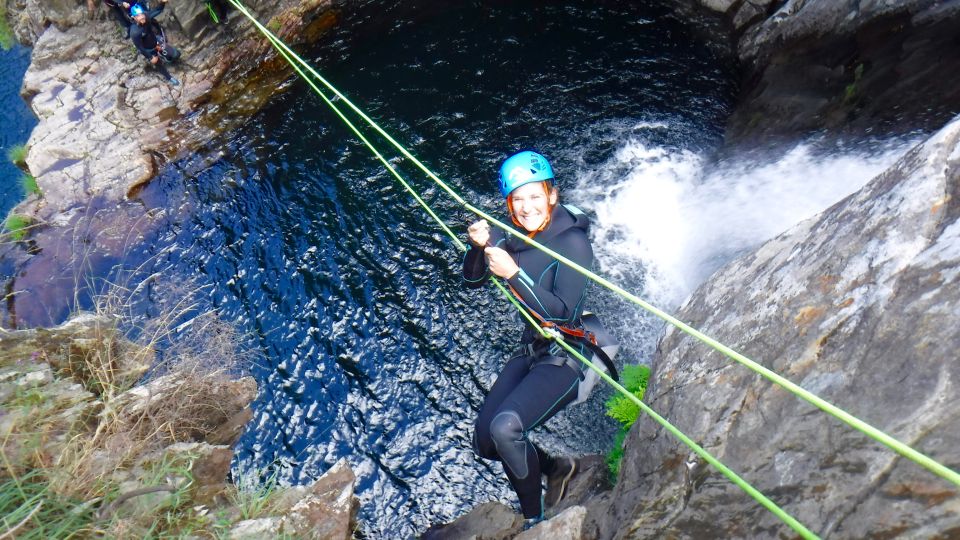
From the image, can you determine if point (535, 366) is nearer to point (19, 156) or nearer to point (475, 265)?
point (475, 265)

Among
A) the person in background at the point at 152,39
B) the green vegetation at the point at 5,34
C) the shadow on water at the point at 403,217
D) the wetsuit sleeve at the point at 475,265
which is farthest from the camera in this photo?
the green vegetation at the point at 5,34

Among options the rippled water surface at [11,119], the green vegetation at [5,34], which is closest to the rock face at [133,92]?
the rippled water surface at [11,119]

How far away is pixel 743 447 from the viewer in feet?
10.8

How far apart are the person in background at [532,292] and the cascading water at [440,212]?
48.6 inches

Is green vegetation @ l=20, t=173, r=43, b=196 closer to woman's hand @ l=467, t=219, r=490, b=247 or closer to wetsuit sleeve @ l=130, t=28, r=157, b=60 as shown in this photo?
wetsuit sleeve @ l=130, t=28, r=157, b=60

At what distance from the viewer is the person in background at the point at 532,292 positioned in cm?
445

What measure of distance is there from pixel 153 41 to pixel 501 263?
929cm

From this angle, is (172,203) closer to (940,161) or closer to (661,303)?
(661,303)

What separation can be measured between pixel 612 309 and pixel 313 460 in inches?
140

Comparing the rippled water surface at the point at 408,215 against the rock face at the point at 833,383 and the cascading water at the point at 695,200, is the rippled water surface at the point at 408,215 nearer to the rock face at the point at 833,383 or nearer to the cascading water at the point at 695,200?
the cascading water at the point at 695,200

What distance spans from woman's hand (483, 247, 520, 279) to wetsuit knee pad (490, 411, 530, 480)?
1.07m

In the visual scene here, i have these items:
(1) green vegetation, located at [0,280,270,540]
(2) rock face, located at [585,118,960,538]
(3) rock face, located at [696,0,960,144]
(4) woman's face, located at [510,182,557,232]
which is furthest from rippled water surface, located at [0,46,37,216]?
(3) rock face, located at [696,0,960,144]

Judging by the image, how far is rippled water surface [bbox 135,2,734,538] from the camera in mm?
6094

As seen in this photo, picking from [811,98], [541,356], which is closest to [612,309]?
[541,356]
